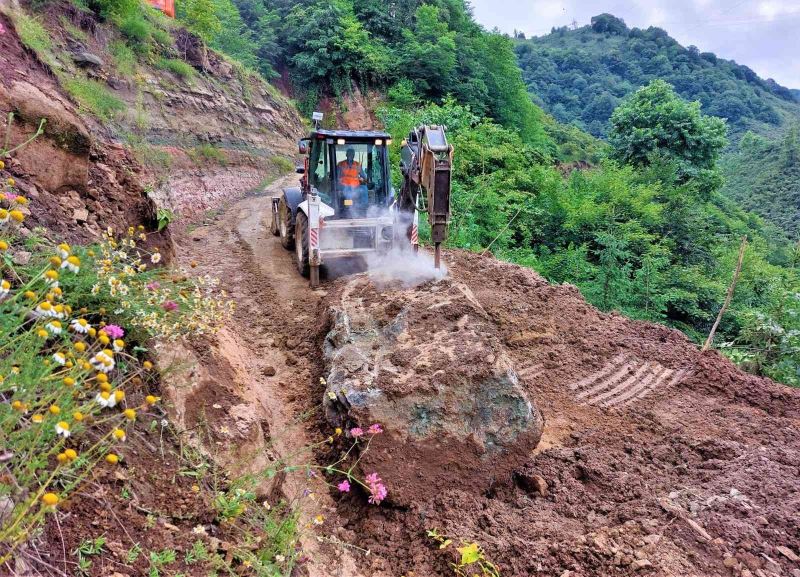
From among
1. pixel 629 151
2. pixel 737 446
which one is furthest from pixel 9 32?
pixel 629 151

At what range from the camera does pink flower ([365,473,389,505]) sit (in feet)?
13.2

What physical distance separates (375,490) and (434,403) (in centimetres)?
94

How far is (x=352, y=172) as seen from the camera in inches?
339

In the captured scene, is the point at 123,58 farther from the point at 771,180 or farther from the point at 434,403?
the point at 771,180

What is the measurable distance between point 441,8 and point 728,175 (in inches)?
1029

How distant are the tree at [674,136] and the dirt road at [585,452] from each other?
14845mm

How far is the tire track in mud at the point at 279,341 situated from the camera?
4070 mm

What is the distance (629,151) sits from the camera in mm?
20781

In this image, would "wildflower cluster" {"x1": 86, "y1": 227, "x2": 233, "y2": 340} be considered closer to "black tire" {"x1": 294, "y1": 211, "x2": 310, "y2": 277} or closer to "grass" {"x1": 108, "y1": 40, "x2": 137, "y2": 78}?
"black tire" {"x1": 294, "y1": 211, "x2": 310, "y2": 277}

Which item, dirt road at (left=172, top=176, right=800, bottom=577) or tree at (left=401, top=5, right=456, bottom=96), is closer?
dirt road at (left=172, top=176, right=800, bottom=577)

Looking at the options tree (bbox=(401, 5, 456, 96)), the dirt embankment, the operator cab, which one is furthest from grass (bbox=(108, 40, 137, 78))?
tree (bbox=(401, 5, 456, 96))

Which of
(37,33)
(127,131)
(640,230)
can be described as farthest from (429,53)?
(37,33)

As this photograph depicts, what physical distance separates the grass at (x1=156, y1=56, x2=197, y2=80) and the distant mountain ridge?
52.6m

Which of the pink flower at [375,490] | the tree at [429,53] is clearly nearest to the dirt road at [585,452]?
the pink flower at [375,490]
